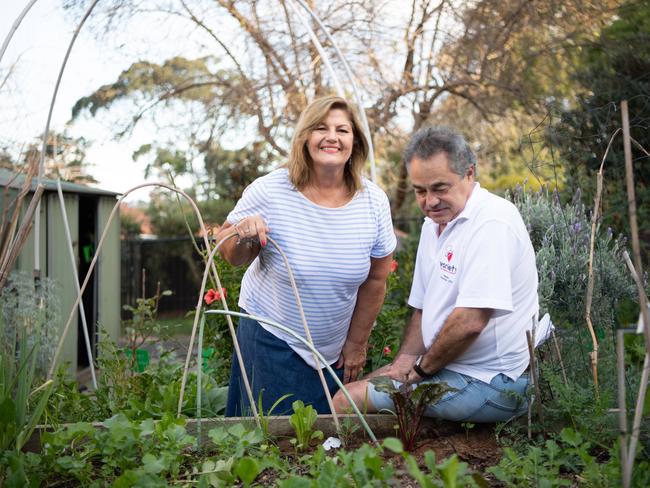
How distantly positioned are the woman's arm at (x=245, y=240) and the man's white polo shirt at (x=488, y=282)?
57cm

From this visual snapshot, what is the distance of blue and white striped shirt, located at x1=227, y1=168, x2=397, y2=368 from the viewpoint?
241 cm

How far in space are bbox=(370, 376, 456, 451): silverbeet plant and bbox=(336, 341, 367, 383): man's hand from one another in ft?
1.84

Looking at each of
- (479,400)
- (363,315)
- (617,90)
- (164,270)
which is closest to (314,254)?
(363,315)

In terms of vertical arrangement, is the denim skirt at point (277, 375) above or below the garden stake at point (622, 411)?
below

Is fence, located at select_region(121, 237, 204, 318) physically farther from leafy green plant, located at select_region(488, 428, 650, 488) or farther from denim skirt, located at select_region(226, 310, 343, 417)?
leafy green plant, located at select_region(488, 428, 650, 488)

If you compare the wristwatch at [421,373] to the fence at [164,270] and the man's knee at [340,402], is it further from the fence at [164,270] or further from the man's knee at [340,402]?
the fence at [164,270]

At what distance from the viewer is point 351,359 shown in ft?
8.65

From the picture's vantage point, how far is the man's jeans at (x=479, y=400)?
2.09 meters

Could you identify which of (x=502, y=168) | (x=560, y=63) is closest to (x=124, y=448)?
(x=560, y=63)

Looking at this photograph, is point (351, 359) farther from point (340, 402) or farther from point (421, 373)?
point (421, 373)

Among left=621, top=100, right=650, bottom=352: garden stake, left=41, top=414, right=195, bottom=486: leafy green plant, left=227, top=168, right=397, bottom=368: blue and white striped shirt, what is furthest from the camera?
left=227, top=168, right=397, bottom=368: blue and white striped shirt

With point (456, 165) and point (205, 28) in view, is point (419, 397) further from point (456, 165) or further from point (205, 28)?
point (205, 28)

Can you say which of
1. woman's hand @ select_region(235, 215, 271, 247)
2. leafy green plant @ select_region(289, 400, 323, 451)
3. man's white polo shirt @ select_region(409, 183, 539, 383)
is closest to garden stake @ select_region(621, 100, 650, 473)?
man's white polo shirt @ select_region(409, 183, 539, 383)

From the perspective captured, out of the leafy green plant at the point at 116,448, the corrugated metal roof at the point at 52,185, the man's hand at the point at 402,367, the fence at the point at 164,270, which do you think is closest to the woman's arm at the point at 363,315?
the man's hand at the point at 402,367
